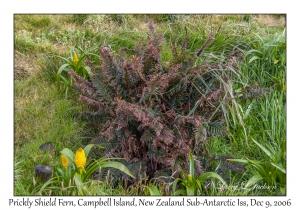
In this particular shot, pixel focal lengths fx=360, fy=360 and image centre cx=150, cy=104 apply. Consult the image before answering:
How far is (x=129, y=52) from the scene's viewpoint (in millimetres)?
4621

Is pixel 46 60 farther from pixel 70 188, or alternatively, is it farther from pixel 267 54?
pixel 267 54

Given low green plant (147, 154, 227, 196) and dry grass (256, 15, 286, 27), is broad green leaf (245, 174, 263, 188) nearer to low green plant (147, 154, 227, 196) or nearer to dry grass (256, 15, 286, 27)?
low green plant (147, 154, 227, 196)

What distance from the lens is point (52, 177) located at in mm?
3051

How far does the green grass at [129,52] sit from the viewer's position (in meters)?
3.41

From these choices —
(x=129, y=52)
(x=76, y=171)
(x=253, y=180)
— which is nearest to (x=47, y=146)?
(x=76, y=171)

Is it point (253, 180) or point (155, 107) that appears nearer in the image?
point (253, 180)

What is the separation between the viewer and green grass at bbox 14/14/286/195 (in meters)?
3.41

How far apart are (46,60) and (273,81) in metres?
2.70

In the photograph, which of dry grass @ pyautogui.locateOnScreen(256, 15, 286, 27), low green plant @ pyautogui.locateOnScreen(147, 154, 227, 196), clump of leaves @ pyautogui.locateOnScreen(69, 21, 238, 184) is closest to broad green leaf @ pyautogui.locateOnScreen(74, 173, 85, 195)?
clump of leaves @ pyautogui.locateOnScreen(69, 21, 238, 184)

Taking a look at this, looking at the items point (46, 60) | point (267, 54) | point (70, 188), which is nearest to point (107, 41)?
point (46, 60)

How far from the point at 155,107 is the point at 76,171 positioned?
896mm

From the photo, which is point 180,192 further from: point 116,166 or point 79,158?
point 79,158

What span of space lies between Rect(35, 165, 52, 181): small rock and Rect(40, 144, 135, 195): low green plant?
Result: 0.06 metres

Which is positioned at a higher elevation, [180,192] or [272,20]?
[272,20]
